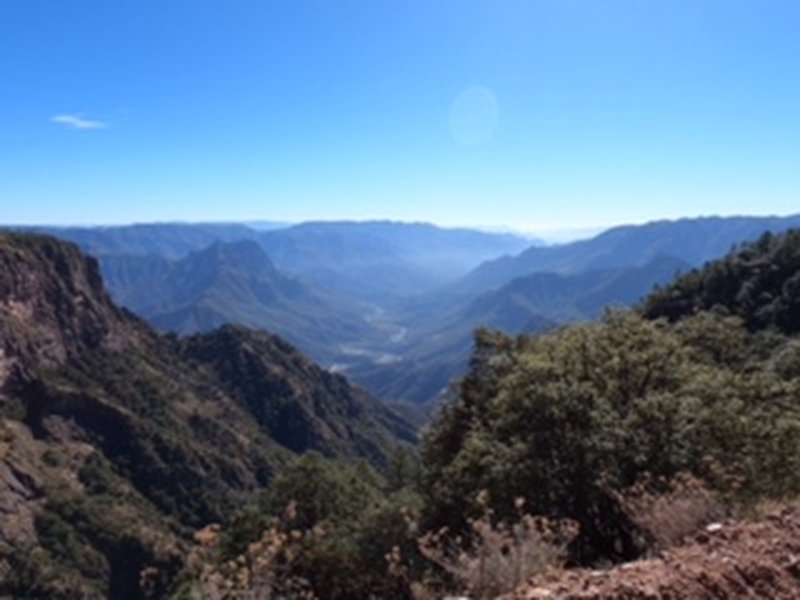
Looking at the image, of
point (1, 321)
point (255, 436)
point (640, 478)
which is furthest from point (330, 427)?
point (640, 478)

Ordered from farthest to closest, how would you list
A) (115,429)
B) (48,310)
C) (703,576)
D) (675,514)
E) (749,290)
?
(48,310)
(115,429)
(749,290)
(675,514)
(703,576)

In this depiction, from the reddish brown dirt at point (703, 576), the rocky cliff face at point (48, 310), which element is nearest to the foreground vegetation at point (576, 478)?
the reddish brown dirt at point (703, 576)

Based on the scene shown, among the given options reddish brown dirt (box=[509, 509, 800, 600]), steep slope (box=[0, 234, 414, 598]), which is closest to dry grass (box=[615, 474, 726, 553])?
reddish brown dirt (box=[509, 509, 800, 600])

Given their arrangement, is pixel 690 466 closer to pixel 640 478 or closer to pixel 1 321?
pixel 640 478

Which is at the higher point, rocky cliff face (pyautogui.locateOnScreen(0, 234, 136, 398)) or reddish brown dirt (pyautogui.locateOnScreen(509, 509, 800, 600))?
reddish brown dirt (pyautogui.locateOnScreen(509, 509, 800, 600))

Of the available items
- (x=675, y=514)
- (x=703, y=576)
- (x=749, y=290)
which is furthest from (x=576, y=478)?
(x=749, y=290)

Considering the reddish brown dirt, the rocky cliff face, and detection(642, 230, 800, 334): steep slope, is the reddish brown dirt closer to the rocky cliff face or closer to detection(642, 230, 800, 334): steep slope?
detection(642, 230, 800, 334): steep slope

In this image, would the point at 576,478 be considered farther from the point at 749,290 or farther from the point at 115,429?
the point at 115,429
